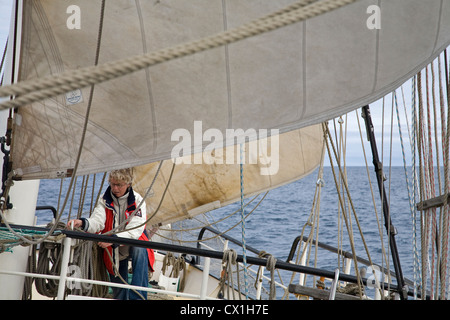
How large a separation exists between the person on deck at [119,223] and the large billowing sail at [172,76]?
820 mm

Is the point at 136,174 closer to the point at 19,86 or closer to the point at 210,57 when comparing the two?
the point at 210,57

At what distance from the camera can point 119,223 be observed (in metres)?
4.24

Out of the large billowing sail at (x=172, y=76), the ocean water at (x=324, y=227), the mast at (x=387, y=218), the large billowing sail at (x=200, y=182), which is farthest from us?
the ocean water at (x=324, y=227)

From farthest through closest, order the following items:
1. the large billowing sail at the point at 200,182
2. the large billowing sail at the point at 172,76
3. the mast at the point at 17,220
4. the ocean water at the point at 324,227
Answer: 1. the ocean water at the point at 324,227
2. the large billowing sail at the point at 200,182
3. the mast at the point at 17,220
4. the large billowing sail at the point at 172,76

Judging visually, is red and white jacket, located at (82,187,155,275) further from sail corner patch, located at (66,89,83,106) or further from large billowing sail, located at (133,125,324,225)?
large billowing sail, located at (133,125,324,225)

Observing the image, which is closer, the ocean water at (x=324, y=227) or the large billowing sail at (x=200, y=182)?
the large billowing sail at (x=200, y=182)

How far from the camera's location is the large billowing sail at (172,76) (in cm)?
322

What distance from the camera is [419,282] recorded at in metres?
4.00

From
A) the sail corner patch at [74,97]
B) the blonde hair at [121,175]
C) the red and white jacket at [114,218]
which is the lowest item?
the red and white jacket at [114,218]

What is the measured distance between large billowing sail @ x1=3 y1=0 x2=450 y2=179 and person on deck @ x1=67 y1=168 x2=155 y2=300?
0.82m

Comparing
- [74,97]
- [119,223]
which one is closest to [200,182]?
[119,223]

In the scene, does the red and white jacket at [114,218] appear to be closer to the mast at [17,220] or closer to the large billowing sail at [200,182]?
the mast at [17,220]

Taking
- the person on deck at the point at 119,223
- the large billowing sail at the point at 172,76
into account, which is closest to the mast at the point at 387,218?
the large billowing sail at the point at 172,76
